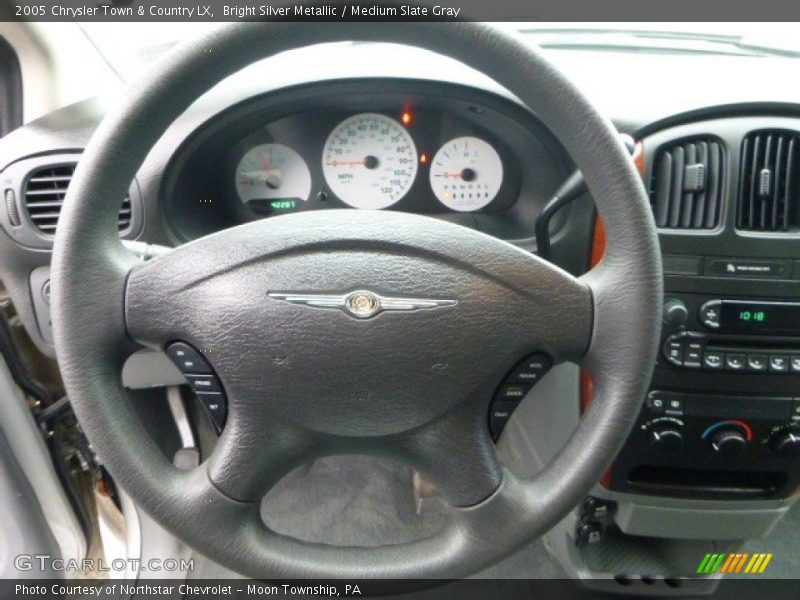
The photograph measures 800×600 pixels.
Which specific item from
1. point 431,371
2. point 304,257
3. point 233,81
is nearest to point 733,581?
point 431,371

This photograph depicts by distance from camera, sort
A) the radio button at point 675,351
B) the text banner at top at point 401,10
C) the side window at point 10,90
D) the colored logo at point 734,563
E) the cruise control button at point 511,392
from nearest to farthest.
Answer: the text banner at top at point 401,10 < the cruise control button at point 511,392 < the radio button at point 675,351 < the side window at point 10,90 < the colored logo at point 734,563

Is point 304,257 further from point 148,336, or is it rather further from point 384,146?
point 384,146

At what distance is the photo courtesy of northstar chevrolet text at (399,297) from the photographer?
669mm

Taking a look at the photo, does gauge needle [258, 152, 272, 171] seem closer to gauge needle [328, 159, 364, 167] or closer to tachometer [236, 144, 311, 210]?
tachometer [236, 144, 311, 210]

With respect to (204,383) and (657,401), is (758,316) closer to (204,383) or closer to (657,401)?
(657,401)

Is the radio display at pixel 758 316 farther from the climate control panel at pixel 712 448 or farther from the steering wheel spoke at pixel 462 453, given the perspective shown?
the steering wheel spoke at pixel 462 453

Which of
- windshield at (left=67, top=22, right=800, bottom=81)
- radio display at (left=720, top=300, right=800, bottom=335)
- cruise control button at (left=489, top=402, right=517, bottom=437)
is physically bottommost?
cruise control button at (left=489, top=402, right=517, bottom=437)

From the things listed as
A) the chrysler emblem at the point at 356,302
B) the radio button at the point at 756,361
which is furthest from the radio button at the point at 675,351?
the chrysler emblem at the point at 356,302

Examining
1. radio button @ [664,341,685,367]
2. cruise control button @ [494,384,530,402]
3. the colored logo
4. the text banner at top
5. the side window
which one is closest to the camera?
the text banner at top

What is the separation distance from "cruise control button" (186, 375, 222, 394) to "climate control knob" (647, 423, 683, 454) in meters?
0.78

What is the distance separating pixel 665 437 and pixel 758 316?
26cm

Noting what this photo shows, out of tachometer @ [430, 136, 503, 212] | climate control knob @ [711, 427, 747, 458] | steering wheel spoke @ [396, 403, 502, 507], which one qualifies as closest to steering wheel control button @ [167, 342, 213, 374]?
steering wheel spoke @ [396, 403, 502, 507]

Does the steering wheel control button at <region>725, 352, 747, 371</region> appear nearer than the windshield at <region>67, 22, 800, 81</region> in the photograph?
Yes

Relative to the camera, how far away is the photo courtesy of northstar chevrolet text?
0.67m
